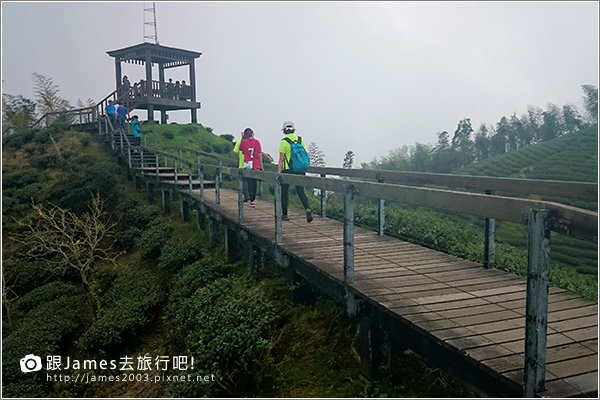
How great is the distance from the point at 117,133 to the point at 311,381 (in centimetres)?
1534

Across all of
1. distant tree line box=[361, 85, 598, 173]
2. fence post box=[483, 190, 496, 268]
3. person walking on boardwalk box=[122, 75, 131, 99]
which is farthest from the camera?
distant tree line box=[361, 85, 598, 173]

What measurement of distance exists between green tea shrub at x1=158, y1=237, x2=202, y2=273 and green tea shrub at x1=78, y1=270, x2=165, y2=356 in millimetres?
422

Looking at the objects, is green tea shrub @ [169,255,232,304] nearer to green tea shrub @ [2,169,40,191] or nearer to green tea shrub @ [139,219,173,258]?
green tea shrub @ [139,219,173,258]

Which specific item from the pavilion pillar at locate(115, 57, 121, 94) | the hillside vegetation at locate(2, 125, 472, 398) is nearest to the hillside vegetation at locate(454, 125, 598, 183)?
the pavilion pillar at locate(115, 57, 121, 94)

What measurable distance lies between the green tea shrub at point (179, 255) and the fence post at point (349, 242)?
19.0 feet

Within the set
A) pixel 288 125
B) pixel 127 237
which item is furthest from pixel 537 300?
pixel 127 237

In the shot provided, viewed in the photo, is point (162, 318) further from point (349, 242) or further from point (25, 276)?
point (349, 242)

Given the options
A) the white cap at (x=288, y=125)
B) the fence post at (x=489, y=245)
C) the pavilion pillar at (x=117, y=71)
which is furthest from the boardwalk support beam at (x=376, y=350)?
the pavilion pillar at (x=117, y=71)

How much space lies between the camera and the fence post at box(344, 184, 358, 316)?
4.07 metres

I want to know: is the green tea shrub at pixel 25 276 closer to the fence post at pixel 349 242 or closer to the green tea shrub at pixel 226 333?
the green tea shrub at pixel 226 333

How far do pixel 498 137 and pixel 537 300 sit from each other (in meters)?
29.9

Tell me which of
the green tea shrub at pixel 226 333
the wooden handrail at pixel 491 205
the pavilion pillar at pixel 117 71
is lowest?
the green tea shrub at pixel 226 333

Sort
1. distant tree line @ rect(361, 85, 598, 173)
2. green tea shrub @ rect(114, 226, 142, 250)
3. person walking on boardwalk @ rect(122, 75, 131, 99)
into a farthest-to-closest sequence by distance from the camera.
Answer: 1. distant tree line @ rect(361, 85, 598, 173)
2. person walking on boardwalk @ rect(122, 75, 131, 99)
3. green tea shrub @ rect(114, 226, 142, 250)

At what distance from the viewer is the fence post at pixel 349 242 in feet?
13.4
